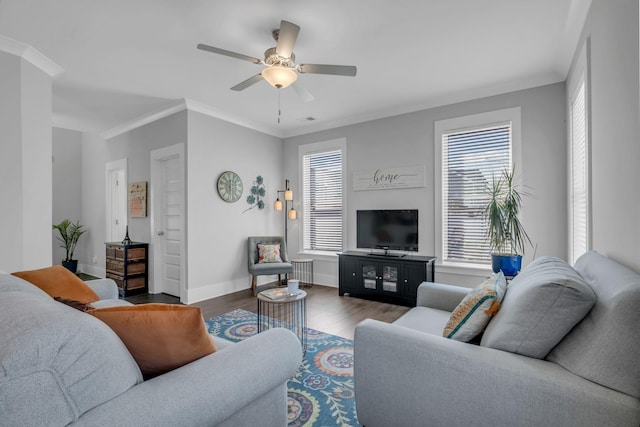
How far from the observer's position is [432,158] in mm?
4059

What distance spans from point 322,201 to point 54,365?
448cm

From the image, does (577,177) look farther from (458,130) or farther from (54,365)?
(54,365)

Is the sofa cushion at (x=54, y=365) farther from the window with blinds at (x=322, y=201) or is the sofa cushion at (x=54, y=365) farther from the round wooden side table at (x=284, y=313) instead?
the window with blinds at (x=322, y=201)

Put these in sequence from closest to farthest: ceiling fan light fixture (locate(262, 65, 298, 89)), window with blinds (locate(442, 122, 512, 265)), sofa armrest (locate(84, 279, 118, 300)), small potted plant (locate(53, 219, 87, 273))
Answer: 1. ceiling fan light fixture (locate(262, 65, 298, 89))
2. sofa armrest (locate(84, 279, 118, 300))
3. window with blinds (locate(442, 122, 512, 265))
4. small potted plant (locate(53, 219, 87, 273))

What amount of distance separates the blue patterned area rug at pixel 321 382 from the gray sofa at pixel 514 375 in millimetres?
364

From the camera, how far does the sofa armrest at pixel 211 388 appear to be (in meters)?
0.86

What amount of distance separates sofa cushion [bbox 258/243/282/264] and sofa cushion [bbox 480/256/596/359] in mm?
3690

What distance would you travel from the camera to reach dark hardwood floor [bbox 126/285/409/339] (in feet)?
10.7

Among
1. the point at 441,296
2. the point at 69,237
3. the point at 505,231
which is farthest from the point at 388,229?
the point at 69,237

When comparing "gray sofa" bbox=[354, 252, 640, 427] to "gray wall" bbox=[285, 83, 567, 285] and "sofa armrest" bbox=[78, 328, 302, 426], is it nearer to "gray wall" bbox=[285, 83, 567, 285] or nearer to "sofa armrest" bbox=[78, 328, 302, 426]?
"sofa armrest" bbox=[78, 328, 302, 426]

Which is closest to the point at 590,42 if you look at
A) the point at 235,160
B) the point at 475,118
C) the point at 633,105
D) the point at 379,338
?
the point at 633,105

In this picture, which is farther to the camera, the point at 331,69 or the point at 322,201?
the point at 322,201

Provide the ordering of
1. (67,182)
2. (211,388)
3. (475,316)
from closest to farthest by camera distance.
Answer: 1. (211,388)
2. (475,316)
3. (67,182)

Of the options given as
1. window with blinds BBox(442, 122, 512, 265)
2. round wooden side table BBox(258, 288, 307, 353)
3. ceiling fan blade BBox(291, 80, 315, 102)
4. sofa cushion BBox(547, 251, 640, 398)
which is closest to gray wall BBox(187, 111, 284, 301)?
round wooden side table BBox(258, 288, 307, 353)
